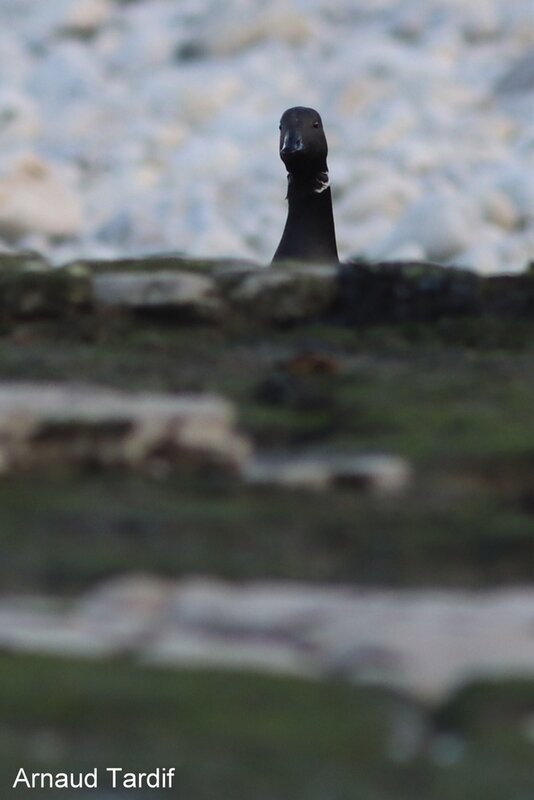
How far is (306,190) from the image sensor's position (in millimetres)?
6637

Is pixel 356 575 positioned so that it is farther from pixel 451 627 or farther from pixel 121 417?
pixel 121 417

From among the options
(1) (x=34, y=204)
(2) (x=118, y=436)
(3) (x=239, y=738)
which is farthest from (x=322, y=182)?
(1) (x=34, y=204)

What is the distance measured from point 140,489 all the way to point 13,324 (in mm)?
1374

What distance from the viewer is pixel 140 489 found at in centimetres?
272

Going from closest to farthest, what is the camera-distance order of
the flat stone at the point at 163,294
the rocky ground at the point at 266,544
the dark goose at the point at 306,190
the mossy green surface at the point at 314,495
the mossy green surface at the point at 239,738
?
the mossy green surface at the point at 239,738 → the rocky ground at the point at 266,544 → the mossy green surface at the point at 314,495 → the flat stone at the point at 163,294 → the dark goose at the point at 306,190

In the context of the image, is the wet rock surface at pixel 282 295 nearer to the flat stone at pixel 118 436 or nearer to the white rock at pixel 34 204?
the flat stone at pixel 118 436

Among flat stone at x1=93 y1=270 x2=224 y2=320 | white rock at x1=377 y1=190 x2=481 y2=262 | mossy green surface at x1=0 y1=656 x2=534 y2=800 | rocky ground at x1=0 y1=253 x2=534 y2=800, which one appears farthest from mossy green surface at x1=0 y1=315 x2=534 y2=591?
white rock at x1=377 y1=190 x2=481 y2=262

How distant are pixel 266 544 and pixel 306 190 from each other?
4266mm

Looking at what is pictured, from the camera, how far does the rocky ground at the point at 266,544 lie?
→ 190 centimetres

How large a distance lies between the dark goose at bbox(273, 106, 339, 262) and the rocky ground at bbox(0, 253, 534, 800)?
2471 mm

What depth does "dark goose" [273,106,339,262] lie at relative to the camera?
648cm

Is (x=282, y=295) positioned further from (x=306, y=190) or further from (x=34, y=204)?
(x=34, y=204)

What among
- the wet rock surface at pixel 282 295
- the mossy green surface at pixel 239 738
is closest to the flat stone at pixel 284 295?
the wet rock surface at pixel 282 295

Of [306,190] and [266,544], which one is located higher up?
[306,190]
